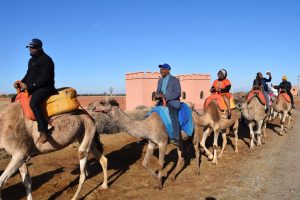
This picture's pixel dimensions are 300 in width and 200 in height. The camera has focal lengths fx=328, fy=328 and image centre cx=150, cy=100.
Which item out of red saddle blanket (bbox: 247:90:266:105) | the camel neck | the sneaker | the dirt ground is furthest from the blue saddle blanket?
red saddle blanket (bbox: 247:90:266:105)

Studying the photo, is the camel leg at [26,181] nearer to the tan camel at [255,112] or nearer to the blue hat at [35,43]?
the blue hat at [35,43]

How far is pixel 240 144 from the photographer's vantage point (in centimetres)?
1326

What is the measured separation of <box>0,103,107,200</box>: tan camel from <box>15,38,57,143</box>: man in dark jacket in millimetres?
247

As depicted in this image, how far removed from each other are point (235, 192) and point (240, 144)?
638cm

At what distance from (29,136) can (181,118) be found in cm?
367

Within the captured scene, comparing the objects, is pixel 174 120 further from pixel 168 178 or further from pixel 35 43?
pixel 35 43

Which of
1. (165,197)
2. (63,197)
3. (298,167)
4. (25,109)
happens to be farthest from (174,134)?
(298,167)

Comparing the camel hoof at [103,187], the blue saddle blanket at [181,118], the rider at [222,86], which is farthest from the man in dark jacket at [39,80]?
the rider at [222,86]

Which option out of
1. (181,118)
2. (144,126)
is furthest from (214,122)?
(144,126)

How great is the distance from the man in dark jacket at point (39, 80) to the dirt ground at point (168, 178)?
1.87m

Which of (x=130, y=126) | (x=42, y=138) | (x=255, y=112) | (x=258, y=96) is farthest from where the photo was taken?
(x=258, y=96)

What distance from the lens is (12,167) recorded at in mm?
5648

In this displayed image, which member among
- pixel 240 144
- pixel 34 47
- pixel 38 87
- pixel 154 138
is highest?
pixel 34 47

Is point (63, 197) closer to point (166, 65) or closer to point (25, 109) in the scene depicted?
point (25, 109)
